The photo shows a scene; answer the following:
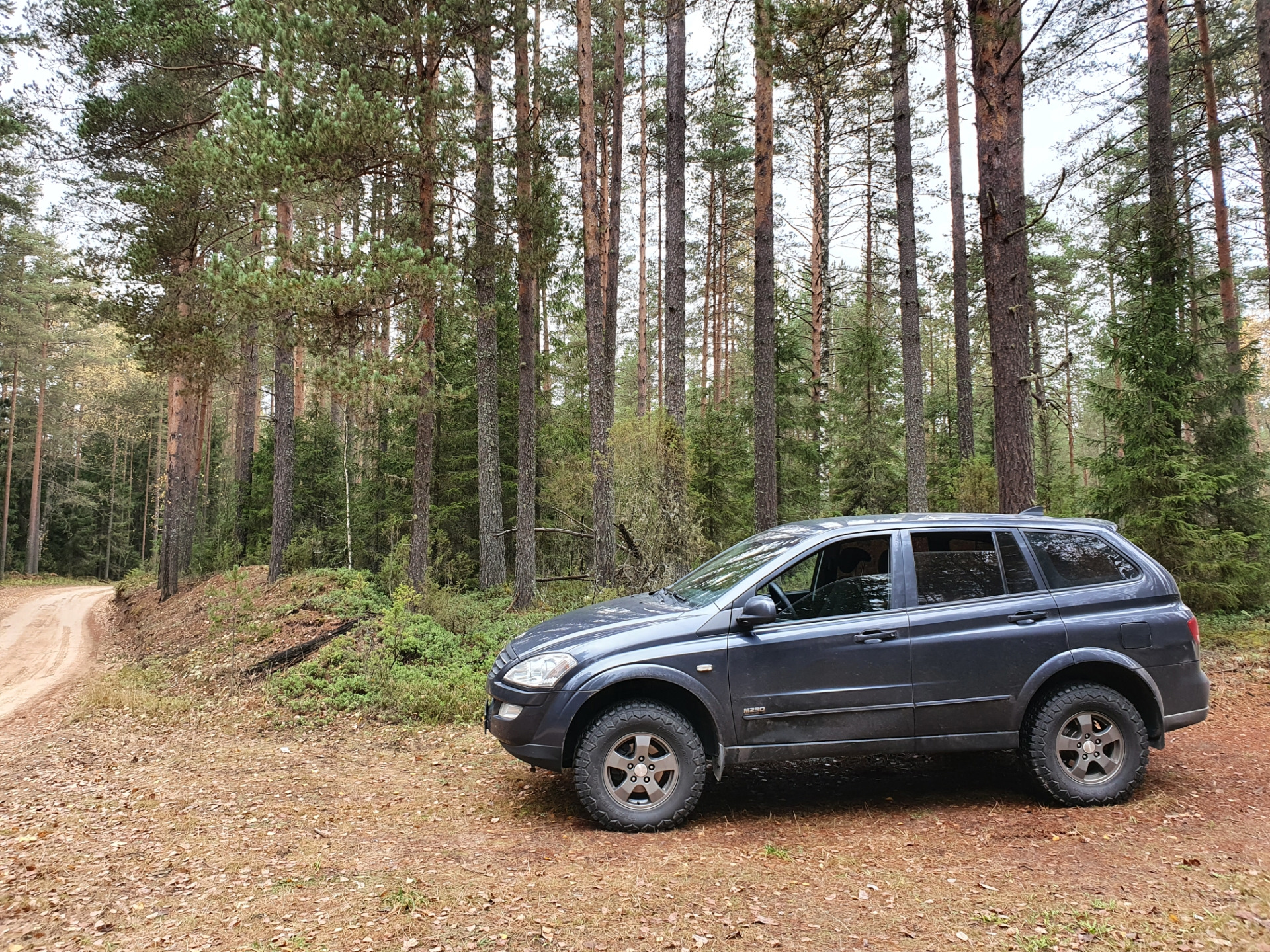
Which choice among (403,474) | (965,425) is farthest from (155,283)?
(965,425)

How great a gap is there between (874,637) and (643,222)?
22.8 metres

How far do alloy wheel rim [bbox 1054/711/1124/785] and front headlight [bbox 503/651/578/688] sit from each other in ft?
10.6

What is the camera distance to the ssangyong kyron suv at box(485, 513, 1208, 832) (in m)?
4.34

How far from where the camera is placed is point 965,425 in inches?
699

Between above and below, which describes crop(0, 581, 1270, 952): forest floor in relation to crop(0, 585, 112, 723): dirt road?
above

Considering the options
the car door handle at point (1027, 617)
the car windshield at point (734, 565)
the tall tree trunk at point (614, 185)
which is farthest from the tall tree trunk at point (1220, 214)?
the tall tree trunk at point (614, 185)

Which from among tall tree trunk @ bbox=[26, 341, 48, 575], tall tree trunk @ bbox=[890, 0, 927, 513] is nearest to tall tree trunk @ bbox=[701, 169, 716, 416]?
tall tree trunk @ bbox=[890, 0, 927, 513]

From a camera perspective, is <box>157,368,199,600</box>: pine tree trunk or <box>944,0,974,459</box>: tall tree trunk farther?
<box>157,368,199,600</box>: pine tree trunk

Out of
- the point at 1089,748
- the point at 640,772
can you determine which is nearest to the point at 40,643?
the point at 640,772

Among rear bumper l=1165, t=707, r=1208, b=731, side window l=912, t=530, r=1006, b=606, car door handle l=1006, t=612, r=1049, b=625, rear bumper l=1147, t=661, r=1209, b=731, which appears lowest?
rear bumper l=1165, t=707, r=1208, b=731

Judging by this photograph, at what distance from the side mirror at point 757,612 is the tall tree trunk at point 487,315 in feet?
32.0

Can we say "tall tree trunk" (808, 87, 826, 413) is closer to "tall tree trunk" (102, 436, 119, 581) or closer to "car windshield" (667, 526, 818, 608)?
"car windshield" (667, 526, 818, 608)

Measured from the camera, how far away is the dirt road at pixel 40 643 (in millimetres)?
10742

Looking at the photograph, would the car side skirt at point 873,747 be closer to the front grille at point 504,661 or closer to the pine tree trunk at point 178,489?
the front grille at point 504,661
